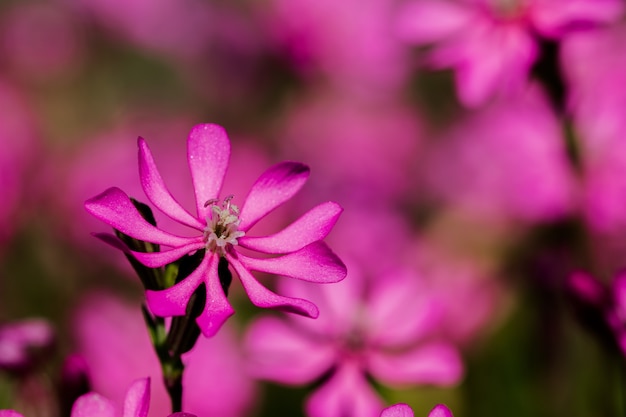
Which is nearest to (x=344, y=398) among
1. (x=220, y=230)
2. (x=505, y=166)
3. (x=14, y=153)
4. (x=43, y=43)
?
(x=220, y=230)

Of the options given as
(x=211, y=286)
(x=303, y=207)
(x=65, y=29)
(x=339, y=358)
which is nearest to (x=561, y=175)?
(x=303, y=207)

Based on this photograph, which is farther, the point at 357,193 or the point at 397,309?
the point at 357,193

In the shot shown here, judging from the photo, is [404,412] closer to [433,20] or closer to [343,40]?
[433,20]

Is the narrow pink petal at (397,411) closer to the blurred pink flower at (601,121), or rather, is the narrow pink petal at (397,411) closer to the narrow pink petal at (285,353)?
the narrow pink petal at (285,353)

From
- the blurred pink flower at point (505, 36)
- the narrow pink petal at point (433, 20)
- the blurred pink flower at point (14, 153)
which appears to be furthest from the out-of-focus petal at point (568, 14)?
the blurred pink flower at point (14, 153)

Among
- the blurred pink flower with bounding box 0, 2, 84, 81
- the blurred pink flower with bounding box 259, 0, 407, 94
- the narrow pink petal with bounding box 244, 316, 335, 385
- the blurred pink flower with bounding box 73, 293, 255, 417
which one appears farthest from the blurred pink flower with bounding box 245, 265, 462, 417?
the blurred pink flower with bounding box 0, 2, 84, 81

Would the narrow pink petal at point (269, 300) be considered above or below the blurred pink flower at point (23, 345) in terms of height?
above

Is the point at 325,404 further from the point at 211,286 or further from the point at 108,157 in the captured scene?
the point at 108,157

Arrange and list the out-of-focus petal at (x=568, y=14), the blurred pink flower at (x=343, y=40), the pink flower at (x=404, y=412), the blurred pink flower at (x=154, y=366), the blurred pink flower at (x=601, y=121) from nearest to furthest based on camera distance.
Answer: the pink flower at (x=404, y=412) < the out-of-focus petal at (x=568, y=14) < the blurred pink flower at (x=154, y=366) < the blurred pink flower at (x=601, y=121) < the blurred pink flower at (x=343, y=40)
